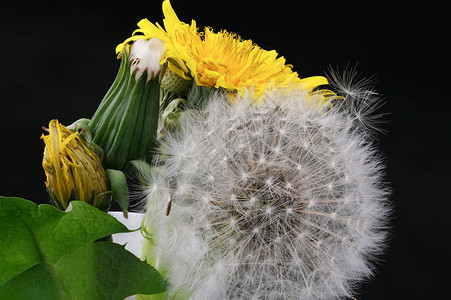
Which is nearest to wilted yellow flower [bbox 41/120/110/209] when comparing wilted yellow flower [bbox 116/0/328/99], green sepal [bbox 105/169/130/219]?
green sepal [bbox 105/169/130/219]

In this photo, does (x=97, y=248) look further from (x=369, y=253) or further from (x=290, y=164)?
(x=369, y=253)

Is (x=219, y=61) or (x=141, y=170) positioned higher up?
(x=219, y=61)

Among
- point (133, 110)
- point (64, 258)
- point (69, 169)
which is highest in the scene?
point (133, 110)

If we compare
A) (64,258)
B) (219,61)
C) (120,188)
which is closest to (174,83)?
(219,61)

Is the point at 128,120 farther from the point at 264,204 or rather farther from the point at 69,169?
the point at 264,204

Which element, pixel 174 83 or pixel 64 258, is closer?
pixel 64 258

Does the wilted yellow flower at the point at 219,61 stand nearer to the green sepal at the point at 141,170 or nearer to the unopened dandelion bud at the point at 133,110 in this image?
the unopened dandelion bud at the point at 133,110
